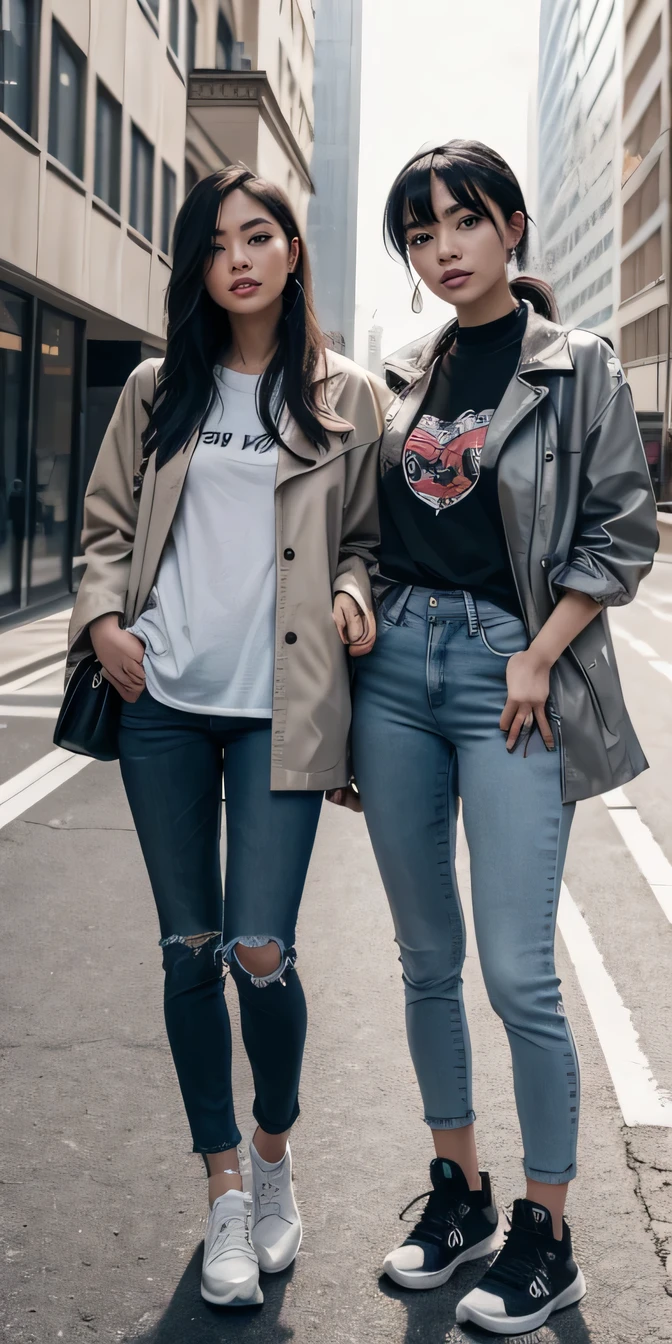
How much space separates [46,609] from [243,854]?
14.5m

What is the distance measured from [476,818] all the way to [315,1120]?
3.98ft

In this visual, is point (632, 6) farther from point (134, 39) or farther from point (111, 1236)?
point (111, 1236)

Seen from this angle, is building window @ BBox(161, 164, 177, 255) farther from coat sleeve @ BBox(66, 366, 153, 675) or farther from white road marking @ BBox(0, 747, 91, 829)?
coat sleeve @ BBox(66, 366, 153, 675)

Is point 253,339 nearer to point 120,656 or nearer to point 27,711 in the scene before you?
point 120,656

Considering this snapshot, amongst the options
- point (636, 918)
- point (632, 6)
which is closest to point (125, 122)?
point (636, 918)

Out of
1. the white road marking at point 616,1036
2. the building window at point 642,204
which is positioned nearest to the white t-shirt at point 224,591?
the white road marking at point 616,1036

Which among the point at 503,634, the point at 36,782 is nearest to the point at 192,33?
the point at 36,782

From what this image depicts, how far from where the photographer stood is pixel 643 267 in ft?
237

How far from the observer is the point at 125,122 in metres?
19.2

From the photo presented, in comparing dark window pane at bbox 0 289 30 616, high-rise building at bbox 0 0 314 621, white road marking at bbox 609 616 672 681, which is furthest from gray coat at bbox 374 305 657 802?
dark window pane at bbox 0 289 30 616

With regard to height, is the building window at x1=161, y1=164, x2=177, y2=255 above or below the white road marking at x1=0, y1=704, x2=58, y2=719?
above

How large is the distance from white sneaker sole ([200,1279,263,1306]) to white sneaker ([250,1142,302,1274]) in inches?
5.5

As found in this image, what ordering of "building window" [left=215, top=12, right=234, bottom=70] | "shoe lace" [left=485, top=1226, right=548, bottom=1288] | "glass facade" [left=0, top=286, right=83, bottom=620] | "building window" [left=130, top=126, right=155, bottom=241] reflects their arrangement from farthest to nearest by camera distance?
"building window" [left=215, top=12, right=234, bottom=70] → "building window" [left=130, top=126, right=155, bottom=241] → "glass facade" [left=0, top=286, right=83, bottom=620] → "shoe lace" [left=485, top=1226, right=548, bottom=1288]

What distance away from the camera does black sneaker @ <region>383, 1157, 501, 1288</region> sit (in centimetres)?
252
